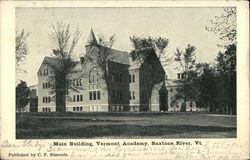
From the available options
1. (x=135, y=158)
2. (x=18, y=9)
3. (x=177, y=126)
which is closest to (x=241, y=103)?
(x=177, y=126)

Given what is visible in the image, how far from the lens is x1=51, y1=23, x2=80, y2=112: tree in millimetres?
6268

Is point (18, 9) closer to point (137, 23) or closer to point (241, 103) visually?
point (137, 23)

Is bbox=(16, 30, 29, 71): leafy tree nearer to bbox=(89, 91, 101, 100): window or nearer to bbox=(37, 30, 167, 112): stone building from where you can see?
bbox=(37, 30, 167, 112): stone building

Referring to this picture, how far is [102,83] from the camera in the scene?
11180mm

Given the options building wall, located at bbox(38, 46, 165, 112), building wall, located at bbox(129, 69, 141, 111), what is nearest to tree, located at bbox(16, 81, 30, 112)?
building wall, located at bbox(38, 46, 165, 112)

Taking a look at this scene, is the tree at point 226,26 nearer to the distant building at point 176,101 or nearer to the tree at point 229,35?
the tree at point 229,35

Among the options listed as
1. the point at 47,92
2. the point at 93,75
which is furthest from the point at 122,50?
the point at 93,75

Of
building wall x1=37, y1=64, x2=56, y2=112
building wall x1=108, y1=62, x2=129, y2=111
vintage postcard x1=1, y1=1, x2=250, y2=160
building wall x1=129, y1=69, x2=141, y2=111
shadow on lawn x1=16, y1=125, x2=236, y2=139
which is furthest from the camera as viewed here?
building wall x1=129, y1=69, x2=141, y2=111

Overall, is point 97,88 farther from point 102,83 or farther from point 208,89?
point 208,89

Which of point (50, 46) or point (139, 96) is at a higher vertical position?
point (50, 46)

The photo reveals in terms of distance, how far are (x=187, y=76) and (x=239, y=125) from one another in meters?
3.02

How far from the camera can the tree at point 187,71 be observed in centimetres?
705

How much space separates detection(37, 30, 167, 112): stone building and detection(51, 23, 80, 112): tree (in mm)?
117

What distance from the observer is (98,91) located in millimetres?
10750
